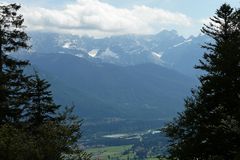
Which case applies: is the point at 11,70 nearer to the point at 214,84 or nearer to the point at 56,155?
the point at 56,155

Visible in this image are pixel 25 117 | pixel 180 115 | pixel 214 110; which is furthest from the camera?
pixel 25 117

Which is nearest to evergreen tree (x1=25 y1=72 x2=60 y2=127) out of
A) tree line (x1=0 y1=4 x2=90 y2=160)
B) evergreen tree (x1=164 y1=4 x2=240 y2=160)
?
tree line (x1=0 y1=4 x2=90 y2=160)

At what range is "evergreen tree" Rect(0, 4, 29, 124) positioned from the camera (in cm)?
3475

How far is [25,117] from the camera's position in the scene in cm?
3856

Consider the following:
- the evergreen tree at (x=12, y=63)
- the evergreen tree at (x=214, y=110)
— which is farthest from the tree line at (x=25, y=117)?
the evergreen tree at (x=214, y=110)

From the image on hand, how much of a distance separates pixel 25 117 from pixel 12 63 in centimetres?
492

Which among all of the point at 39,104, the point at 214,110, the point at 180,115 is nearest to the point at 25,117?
the point at 39,104

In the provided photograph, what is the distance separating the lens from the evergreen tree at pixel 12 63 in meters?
34.8

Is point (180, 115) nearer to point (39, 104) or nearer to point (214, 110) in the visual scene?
point (214, 110)

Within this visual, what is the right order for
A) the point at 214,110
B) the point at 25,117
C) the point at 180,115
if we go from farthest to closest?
the point at 25,117 → the point at 180,115 → the point at 214,110

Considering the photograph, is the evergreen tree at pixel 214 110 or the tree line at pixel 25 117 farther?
the evergreen tree at pixel 214 110

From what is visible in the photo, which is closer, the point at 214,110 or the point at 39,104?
the point at 214,110

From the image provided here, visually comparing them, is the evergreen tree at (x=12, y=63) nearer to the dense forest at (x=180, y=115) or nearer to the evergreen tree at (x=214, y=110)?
the dense forest at (x=180, y=115)

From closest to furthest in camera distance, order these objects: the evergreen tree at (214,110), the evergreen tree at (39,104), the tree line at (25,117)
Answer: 1. the tree line at (25,117)
2. the evergreen tree at (214,110)
3. the evergreen tree at (39,104)
